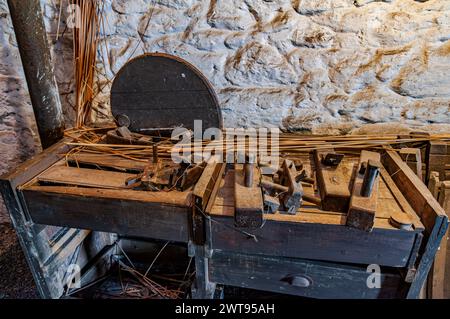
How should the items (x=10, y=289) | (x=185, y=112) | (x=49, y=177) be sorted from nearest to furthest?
(x=49, y=177) → (x=185, y=112) → (x=10, y=289)

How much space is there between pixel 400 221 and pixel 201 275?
A: 0.71 meters

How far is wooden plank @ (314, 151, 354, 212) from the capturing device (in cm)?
98

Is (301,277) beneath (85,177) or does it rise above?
beneath

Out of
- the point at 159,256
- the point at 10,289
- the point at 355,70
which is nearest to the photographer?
the point at 355,70

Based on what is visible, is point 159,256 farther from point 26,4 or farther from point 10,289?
point 26,4

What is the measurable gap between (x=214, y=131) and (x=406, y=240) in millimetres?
900

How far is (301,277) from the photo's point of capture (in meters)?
1.03

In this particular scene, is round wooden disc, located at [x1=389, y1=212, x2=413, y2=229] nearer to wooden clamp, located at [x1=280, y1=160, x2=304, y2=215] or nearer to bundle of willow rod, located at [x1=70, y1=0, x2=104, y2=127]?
wooden clamp, located at [x1=280, y1=160, x2=304, y2=215]

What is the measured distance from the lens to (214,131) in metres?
1.42

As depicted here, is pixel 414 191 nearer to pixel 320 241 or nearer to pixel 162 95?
pixel 320 241

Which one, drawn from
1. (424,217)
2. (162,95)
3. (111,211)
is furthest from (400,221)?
(162,95)

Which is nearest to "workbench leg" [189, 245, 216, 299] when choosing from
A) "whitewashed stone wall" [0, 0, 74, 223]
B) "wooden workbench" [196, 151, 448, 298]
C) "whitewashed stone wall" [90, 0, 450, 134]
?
"wooden workbench" [196, 151, 448, 298]

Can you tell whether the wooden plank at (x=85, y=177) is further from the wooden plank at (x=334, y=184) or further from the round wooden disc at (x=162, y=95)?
the wooden plank at (x=334, y=184)
